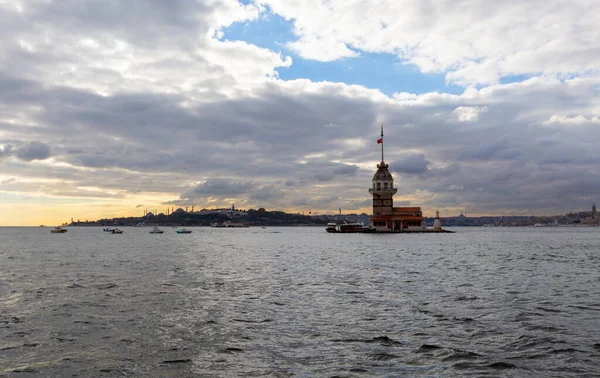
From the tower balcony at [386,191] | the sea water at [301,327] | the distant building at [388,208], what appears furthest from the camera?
the tower balcony at [386,191]

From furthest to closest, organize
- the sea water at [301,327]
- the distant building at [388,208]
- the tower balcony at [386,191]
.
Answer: the tower balcony at [386,191], the distant building at [388,208], the sea water at [301,327]

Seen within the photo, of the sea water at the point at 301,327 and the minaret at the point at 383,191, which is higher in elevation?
A: the minaret at the point at 383,191

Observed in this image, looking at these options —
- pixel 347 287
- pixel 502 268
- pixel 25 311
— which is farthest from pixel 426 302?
pixel 502 268

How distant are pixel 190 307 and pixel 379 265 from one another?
1209 inches

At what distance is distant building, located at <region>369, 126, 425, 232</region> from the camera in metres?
186

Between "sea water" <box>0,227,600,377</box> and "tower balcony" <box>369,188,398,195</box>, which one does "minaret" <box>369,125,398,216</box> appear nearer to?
"tower balcony" <box>369,188,398,195</box>

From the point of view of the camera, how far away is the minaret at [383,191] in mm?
190625

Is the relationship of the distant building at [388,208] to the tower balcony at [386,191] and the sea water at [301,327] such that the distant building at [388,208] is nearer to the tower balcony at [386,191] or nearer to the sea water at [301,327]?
the tower balcony at [386,191]

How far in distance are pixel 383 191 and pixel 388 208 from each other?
6.95 metres

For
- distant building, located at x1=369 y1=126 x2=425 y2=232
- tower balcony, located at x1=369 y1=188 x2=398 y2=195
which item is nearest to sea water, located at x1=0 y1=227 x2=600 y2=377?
distant building, located at x1=369 y1=126 x2=425 y2=232

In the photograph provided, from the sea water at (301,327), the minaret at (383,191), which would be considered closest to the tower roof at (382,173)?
the minaret at (383,191)

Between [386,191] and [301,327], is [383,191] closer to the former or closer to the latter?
[386,191]

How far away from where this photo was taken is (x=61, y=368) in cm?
1549

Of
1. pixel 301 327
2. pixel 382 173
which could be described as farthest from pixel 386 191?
pixel 301 327
